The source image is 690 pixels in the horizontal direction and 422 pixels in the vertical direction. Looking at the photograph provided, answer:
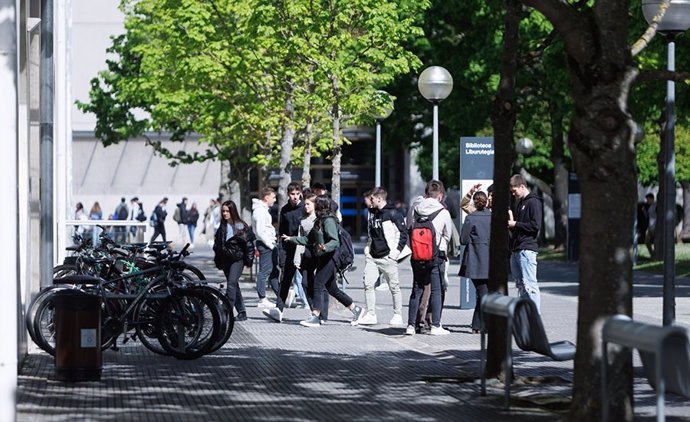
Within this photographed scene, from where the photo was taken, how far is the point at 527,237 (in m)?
18.1

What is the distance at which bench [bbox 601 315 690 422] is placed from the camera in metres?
8.39

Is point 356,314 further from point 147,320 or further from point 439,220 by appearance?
point 147,320

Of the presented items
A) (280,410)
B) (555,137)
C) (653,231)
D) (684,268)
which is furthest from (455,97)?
(280,410)

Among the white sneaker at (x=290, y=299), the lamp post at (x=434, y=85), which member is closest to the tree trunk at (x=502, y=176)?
the lamp post at (x=434, y=85)

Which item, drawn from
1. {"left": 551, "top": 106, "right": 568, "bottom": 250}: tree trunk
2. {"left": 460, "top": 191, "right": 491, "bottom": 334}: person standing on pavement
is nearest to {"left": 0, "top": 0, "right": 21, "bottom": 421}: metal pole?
{"left": 460, "top": 191, "right": 491, "bottom": 334}: person standing on pavement

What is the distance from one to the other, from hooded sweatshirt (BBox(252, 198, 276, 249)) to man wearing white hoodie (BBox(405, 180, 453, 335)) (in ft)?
14.4

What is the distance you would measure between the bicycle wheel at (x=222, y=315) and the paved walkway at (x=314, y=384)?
0.69 ft

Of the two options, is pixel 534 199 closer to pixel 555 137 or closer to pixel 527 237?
pixel 527 237

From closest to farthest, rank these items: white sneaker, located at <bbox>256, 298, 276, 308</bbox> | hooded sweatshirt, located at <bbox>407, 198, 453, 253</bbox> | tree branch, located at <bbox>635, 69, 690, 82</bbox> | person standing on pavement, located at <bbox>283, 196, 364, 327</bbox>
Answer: tree branch, located at <bbox>635, 69, 690, 82</bbox>
hooded sweatshirt, located at <bbox>407, 198, 453, 253</bbox>
person standing on pavement, located at <bbox>283, 196, 364, 327</bbox>
white sneaker, located at <bbox>256, 298, 276, 308</bbox>

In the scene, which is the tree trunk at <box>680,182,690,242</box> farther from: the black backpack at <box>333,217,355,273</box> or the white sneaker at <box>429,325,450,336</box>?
the white sneaker at <box>429,325,450,336</box>

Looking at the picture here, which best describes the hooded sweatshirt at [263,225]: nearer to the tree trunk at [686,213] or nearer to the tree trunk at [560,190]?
the tree trunk at [560,190]

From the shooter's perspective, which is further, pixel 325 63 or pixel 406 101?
pixel 406 101

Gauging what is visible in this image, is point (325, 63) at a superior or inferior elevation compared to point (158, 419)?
superior

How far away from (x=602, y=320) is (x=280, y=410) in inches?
101
